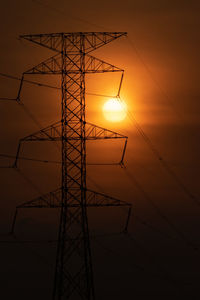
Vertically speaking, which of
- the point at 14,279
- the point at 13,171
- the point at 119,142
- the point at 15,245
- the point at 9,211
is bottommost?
the point at 14,279

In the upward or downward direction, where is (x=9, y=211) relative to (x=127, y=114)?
downward

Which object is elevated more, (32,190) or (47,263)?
(32,190)

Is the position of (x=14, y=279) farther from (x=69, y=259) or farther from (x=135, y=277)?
(x=135, y=277)

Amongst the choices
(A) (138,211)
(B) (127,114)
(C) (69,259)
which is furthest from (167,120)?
(C) (69,259)

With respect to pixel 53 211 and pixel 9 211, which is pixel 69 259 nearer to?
→ pixel 53 211

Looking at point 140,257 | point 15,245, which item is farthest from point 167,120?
point 15,245

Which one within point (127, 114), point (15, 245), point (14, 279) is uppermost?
point (127, 114)

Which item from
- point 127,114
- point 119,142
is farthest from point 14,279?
point 127,114

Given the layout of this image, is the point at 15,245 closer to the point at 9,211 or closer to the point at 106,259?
the point at 9,211
